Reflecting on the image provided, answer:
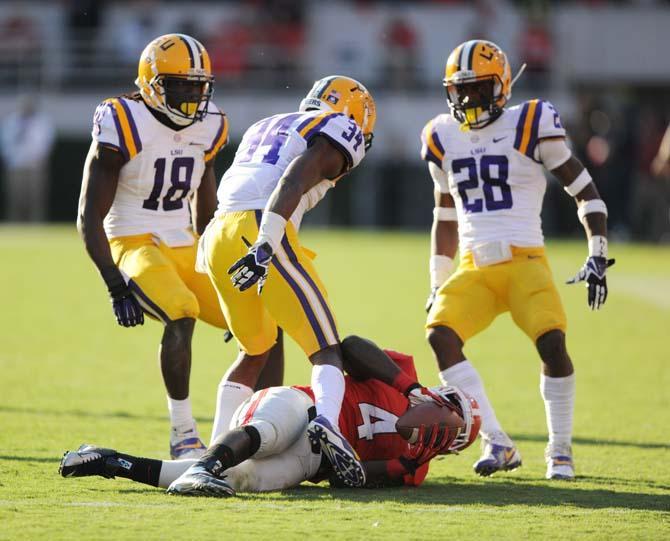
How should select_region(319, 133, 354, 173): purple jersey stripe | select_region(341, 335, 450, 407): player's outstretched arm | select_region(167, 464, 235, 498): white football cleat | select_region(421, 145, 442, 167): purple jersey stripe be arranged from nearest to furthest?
select_region(167, 464, 235, 498): white football cleat < select_region(341, 335, 450, 407): player's outstretched arm < select_region(319, 133, 354, 173): purple jersey stripe < select_region(421, 145, 442, 167): purple jersey stripe

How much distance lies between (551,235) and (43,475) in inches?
667

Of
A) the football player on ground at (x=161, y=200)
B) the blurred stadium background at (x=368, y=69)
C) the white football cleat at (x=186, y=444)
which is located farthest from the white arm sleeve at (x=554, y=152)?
the blurred stadium background at (x=368, y=69)

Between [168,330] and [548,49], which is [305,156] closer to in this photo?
[168,330]

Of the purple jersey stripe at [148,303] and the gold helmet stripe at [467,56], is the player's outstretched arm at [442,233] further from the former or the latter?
the purple jersey stripe at [148,303]

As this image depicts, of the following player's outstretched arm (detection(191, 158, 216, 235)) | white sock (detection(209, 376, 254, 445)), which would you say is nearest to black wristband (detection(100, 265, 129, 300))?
white sock (detection(209, 376, 254, 445))

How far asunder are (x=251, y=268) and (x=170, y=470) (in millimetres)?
839

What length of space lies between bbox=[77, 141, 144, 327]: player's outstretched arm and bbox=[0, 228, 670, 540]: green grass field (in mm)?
677

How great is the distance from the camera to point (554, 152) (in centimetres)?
577

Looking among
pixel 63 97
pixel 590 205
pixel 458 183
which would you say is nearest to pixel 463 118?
pixel 458 183

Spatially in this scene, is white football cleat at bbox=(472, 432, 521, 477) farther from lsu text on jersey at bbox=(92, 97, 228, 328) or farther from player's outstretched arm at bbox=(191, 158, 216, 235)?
player's outstretched arm at bbox=(191, 158, 216, 235)

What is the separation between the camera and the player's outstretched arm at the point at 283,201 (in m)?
4.87

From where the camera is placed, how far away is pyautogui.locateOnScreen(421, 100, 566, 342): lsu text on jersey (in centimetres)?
578

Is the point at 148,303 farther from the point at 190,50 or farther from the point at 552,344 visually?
the point at 552,344

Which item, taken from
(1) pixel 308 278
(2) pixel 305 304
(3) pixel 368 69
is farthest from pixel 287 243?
Answer: (3) pixel 368 69
